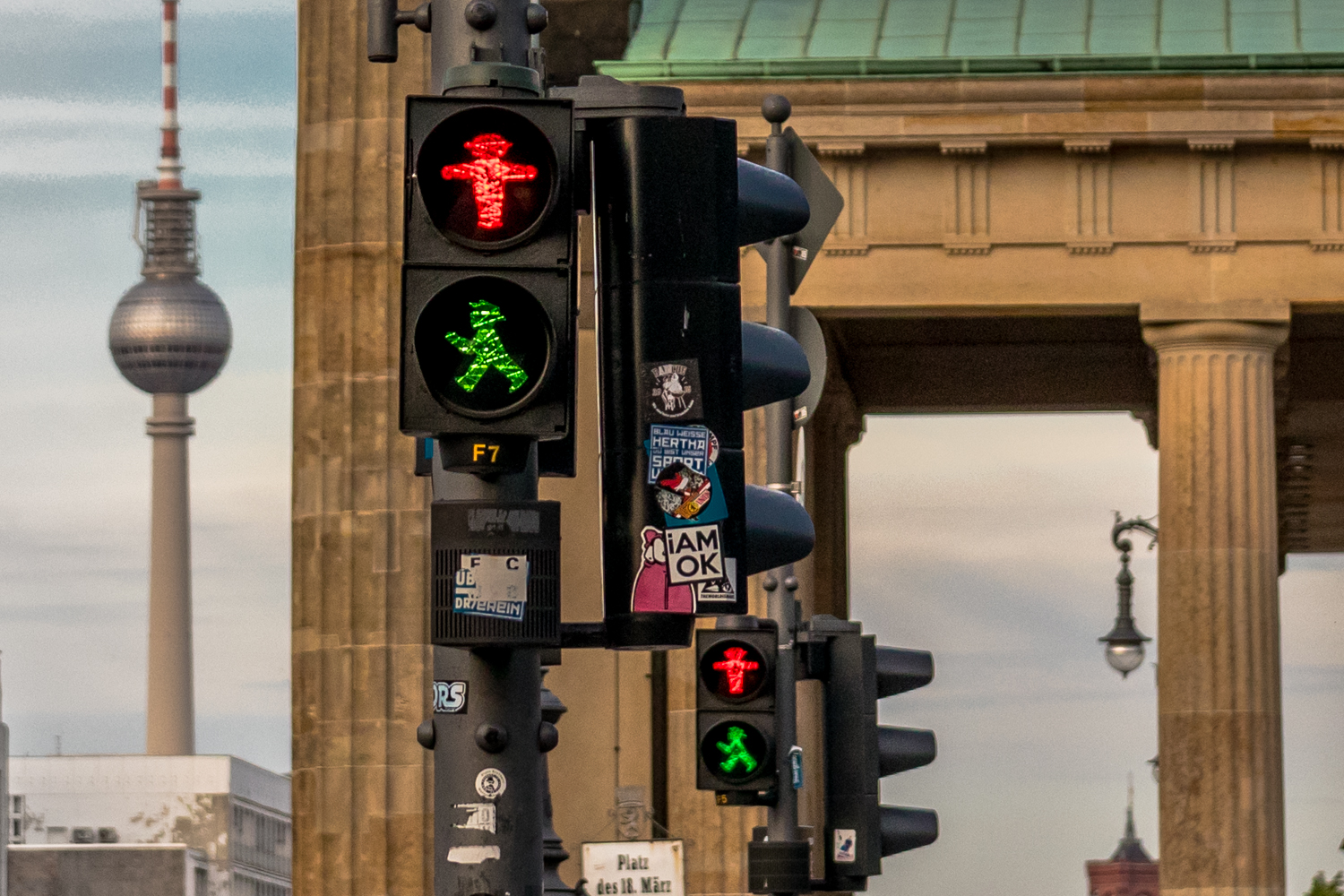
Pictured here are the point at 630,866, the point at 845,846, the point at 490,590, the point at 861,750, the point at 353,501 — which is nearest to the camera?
the point at 490,590

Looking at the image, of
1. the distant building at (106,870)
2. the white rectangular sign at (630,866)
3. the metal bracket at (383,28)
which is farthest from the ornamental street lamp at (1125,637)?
the distant building at (106,870)

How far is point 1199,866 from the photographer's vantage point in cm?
3741

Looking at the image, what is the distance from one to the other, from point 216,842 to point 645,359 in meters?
192

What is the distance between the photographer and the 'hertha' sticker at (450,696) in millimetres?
8211

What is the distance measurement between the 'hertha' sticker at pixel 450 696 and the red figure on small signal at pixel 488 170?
1485mm

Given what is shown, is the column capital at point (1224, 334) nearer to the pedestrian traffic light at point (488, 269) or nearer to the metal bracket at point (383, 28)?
the metal bracket at point (383, 28)

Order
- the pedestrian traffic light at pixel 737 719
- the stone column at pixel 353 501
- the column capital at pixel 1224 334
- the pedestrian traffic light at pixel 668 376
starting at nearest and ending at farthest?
the pedestrian traffic light at pixel 668 376, the pedestrian traffic light at pixel 737 719, the stone column at pixel 353 501, the column capital at pixel 1224 334

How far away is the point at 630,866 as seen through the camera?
26766 millimetres

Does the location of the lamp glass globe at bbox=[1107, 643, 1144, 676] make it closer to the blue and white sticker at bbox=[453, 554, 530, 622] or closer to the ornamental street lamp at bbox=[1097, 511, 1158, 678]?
the ornamental street lamp at bbox=[1097, 511, 1158, 678]

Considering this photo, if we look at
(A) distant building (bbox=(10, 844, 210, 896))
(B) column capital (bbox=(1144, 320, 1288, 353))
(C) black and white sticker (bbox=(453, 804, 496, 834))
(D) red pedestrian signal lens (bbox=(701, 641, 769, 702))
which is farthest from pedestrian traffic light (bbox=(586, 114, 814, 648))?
(A) distant building (bbox=(10, 844, 210, 896))

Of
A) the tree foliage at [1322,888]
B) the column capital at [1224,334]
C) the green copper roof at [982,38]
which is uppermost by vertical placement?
the green copper roof at [982,38]

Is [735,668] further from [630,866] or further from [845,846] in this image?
[630,866]

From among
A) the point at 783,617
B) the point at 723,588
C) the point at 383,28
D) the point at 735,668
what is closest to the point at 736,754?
the point at 735,668

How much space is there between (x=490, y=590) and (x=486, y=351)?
70 cm
